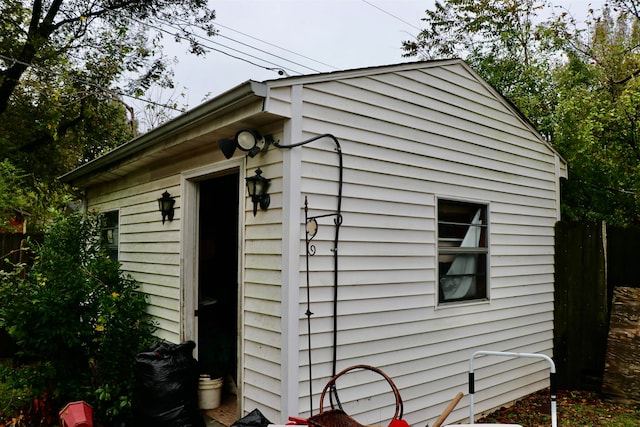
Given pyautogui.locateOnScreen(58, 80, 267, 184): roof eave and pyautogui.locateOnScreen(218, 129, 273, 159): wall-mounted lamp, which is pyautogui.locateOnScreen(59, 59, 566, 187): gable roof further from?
pyautogui.locateOnScreen(218, 129, 273, 159): wall-mounted lamp

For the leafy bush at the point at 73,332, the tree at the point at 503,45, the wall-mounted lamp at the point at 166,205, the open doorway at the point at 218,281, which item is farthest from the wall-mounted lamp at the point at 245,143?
the tree at the point at 503,45

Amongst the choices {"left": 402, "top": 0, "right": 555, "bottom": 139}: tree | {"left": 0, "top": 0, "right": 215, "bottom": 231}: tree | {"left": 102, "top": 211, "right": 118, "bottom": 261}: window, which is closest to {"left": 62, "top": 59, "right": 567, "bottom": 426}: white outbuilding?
{"left": 102, "top": 211, "right": 118, "bottom": 261}: window

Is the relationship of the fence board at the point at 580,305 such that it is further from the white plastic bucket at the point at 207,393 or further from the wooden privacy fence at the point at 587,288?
the white plastic bucket at the point at 207,393

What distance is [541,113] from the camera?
908cm

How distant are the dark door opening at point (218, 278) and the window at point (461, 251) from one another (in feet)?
7.06

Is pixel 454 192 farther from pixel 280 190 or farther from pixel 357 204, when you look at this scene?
pixel 280 190

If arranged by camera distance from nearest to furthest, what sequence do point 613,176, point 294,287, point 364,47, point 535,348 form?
point 294,287 → point 535,348 → point 613,176 → point 364,47

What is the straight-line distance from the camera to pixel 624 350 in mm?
5023

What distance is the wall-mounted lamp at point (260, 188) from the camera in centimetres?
342

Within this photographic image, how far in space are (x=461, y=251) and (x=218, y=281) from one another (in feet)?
8.50

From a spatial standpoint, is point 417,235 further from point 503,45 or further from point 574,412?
point 503,45

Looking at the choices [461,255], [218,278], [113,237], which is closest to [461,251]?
[461,255]

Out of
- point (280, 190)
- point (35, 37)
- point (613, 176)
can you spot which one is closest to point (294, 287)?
point (280, 190)

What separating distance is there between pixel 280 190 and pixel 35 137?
10751 millimetres
